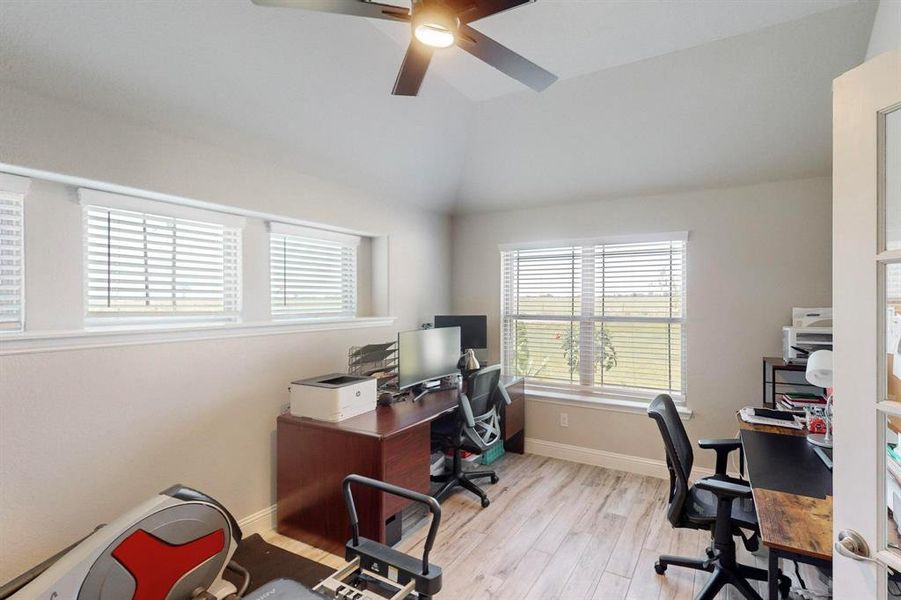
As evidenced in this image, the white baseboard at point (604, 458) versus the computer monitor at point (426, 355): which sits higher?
the computer monitor at point (426, 355)

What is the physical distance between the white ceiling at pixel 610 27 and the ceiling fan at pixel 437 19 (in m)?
0.51

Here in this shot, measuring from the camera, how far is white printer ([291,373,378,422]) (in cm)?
Result: 241

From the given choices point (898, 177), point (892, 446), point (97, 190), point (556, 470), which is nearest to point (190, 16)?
point (97, 190)

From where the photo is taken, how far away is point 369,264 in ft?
12.0

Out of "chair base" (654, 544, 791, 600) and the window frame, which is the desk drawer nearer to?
"chair base" (654, 544, 791, 600)

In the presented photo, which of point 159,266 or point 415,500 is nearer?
point 415,500

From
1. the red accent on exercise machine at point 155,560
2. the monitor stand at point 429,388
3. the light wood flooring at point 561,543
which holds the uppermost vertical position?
the monitor stand at point 429,388

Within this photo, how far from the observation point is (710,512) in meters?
1.93

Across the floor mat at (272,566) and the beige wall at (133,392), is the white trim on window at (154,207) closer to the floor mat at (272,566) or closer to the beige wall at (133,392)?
the beige wall at (133,392)

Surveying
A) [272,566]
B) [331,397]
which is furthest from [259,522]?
[331,397]

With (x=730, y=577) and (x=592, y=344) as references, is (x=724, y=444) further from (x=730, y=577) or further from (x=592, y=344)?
(x=592, y=344)

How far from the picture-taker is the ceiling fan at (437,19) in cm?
141

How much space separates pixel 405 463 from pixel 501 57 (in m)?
2.05

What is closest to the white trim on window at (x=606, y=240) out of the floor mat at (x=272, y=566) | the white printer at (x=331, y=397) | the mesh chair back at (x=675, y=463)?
the mesh chair back at (x=675, y=463)
